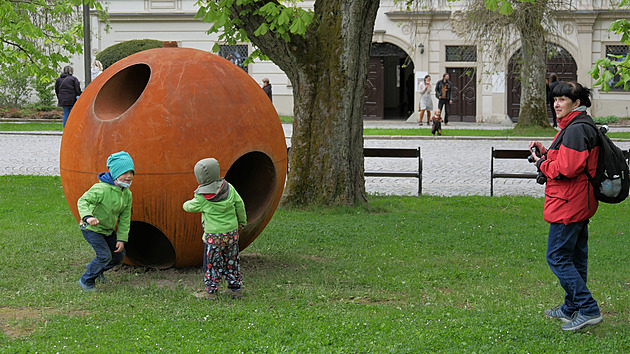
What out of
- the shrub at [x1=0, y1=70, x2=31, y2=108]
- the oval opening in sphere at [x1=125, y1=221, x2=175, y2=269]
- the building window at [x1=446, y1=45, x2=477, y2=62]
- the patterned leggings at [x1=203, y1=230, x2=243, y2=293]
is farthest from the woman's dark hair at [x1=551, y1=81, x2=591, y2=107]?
the shrub at [x1=0, y1=70, x2=31, y2=108]

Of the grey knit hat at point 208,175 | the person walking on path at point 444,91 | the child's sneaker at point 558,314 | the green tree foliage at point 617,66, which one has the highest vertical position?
the person walking on path at point 444,91

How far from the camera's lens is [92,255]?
8.27m

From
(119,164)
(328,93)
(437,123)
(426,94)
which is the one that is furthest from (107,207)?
(426,94)

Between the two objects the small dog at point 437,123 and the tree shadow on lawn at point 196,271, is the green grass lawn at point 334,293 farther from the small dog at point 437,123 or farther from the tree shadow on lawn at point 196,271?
the small dog at point 437,123

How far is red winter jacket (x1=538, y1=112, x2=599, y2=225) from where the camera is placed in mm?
5613

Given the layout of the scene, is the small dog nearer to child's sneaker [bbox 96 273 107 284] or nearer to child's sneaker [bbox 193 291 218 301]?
child's sneaker [bbox 96 273 107 284]

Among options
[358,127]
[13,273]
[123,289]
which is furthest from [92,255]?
[358,127]

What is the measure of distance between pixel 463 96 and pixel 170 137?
2837 cm

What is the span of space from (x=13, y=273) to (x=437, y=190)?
8.70m

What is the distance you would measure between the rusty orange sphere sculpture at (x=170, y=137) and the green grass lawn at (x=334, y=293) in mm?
469

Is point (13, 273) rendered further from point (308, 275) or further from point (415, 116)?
point (415, 116)

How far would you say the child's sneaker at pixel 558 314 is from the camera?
A: 5.94 m

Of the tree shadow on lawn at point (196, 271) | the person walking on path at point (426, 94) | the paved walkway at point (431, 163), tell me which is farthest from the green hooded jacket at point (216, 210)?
the person walking on path at point (426, 94)

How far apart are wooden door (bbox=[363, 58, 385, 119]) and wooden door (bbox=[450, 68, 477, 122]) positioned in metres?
3.03
